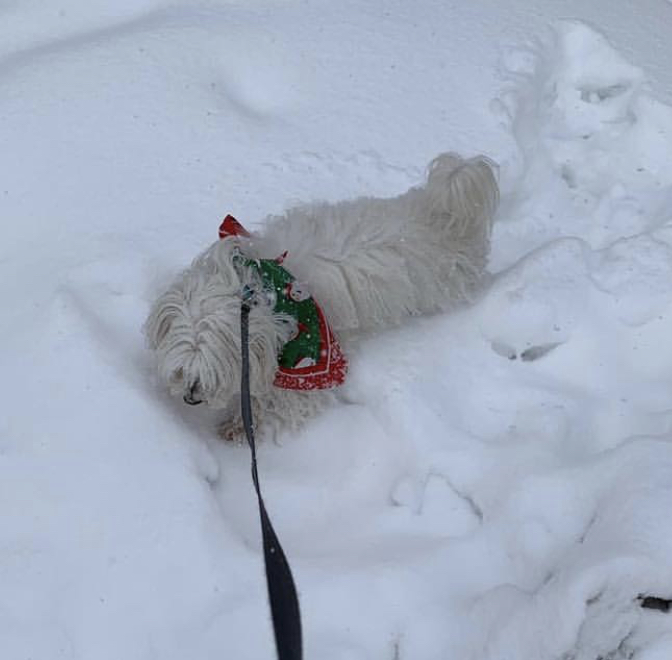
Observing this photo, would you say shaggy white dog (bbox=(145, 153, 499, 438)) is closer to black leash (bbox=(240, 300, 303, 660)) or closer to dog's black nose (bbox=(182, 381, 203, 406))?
dog's black nose (bbox=(182, 381, 203, 406))

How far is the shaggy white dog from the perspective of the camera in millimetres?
2537

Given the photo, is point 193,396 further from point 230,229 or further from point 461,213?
point 461,213

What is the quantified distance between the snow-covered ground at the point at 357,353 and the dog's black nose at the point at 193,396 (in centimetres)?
11

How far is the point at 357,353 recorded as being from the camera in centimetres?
298

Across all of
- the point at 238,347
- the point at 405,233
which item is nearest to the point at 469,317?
the point at 405,233

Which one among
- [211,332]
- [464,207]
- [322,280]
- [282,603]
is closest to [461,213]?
[464,207]

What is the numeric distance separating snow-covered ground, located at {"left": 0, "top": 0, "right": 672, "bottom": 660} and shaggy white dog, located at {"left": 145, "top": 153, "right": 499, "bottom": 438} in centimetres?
14

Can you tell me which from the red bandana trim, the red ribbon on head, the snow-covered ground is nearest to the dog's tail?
the snow-covered ground

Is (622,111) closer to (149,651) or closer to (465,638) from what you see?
(465,638)

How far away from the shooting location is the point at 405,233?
287 centimetres

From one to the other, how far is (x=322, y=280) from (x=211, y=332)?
0.43m

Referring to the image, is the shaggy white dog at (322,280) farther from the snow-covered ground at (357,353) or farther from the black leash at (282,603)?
the black leash at (282,603)

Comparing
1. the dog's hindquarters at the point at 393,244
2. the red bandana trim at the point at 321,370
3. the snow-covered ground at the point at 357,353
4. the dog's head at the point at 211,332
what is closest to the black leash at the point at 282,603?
the snow-covered ground at the point at 357,353

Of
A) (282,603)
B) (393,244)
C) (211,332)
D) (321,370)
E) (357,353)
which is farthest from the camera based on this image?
(357,353)
